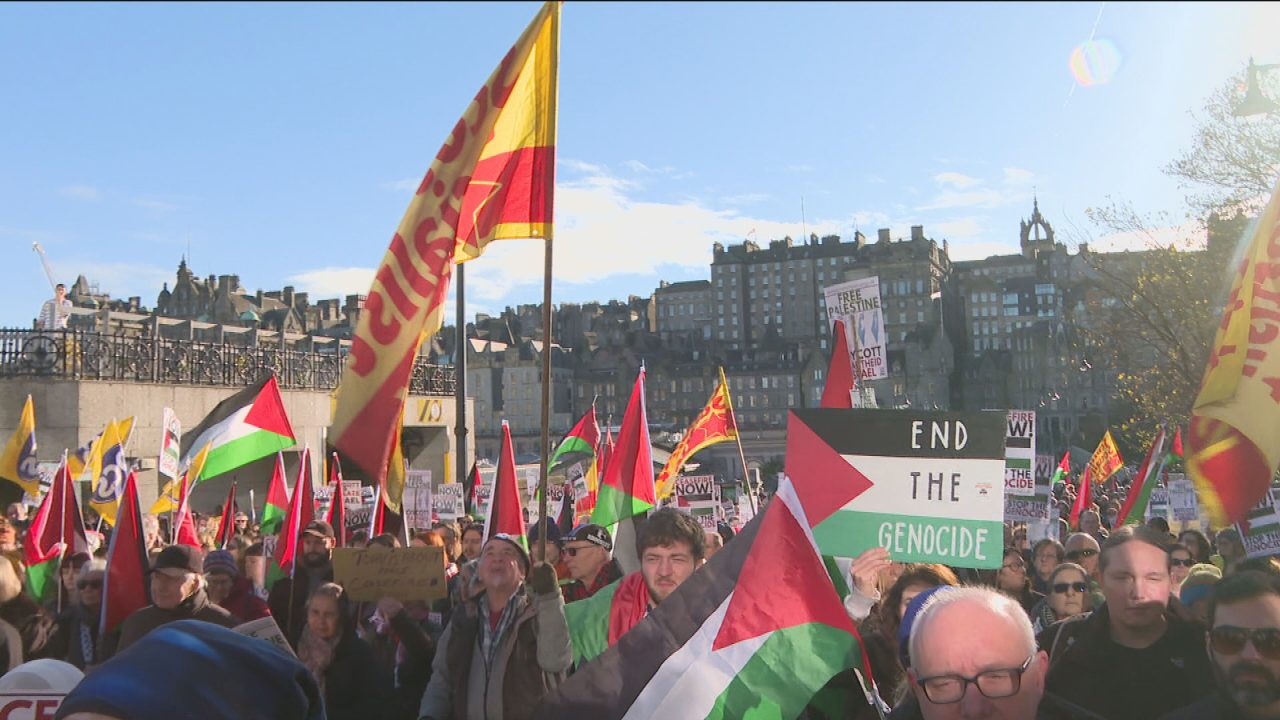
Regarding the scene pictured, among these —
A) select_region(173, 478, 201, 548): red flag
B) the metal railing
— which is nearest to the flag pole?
select_region(173, 478, 201, 548): red flag

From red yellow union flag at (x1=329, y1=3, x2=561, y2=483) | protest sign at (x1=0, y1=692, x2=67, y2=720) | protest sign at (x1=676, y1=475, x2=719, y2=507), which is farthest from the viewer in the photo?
protest sign at (x1=676, y1=475, x2=719, y2=507)

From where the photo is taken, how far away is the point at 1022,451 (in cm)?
1351

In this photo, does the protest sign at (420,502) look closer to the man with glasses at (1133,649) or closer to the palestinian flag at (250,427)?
the palestinian flag at (250,427)

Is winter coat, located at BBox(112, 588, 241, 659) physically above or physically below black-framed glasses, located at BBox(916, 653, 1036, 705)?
below

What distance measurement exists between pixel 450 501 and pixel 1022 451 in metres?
8.59

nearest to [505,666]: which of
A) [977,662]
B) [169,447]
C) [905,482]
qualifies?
[905,482]

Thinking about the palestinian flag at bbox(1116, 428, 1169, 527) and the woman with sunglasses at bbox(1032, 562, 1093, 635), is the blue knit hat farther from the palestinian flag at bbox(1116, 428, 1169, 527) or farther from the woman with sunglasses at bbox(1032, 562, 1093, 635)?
the palestinian flag at bbox(1116, 428, 1169, 527)

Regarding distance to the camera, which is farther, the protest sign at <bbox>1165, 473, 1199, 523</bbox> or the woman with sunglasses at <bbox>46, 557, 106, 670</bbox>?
the protest sign at <bbox>1165, 473, 1199, 523</bbox>

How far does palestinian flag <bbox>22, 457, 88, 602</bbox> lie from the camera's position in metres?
9.92

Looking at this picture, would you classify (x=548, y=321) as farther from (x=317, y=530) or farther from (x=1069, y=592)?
(x=317, y=530)

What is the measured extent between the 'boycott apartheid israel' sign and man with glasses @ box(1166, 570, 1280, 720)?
6.09ft

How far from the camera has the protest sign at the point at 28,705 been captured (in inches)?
126

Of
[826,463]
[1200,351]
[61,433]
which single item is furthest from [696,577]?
[1200,351]

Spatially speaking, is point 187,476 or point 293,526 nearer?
point 293,526
